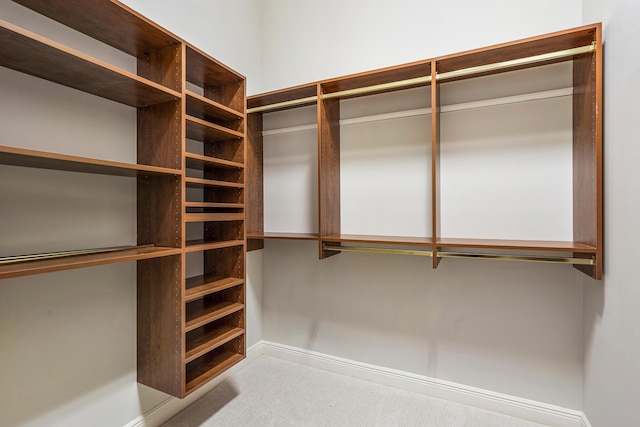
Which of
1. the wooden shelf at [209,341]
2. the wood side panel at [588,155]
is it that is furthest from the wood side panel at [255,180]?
the wood side panel at [588,155]

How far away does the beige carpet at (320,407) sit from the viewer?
1.79 m

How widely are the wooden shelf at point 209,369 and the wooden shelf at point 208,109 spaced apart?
159 cm

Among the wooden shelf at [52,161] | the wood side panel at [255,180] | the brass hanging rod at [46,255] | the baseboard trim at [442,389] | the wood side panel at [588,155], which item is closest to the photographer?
the wooden shelf at [52,161]

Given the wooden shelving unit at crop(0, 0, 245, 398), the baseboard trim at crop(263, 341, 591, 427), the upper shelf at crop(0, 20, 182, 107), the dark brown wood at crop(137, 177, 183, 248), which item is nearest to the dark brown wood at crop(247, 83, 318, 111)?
the wooden shelving unit at crop(0, 0, 245, 398)

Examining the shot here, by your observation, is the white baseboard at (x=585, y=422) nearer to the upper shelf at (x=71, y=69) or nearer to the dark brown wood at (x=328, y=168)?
the dark brown wood at (x=328, y=168)

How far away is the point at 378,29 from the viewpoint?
2193 millimetres

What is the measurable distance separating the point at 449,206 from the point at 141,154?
6.40 feet

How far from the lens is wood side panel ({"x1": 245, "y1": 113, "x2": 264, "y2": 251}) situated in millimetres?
2439

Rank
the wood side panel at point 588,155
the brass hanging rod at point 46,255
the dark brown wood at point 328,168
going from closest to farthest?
the brass hanging rod at point 46,255 < the wood side panel at point 588,155 < the dark brown wood at point 328,168

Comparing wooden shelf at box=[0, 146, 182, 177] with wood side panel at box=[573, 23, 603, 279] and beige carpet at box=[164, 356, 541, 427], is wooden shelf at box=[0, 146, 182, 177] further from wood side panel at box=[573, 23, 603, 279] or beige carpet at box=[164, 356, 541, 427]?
wood side panel at box=[573, 23, 603, 279]

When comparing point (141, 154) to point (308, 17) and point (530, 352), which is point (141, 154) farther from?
point (530, 352)

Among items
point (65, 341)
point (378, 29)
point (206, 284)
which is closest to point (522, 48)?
point (378, 29)

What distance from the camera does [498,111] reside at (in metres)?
1.85

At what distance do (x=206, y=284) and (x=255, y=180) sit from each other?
3.30 ft
